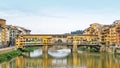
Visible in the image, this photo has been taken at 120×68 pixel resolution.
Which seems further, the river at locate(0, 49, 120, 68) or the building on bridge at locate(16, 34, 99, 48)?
the building on bridge at locate(16, 34, 99, 48)

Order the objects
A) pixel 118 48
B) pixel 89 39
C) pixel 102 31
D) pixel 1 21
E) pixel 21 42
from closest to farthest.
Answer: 1. pixel 118 48
2. pixel 21 42
3. pixel 89 39
4. pixel 1 21
5. pixel 102 31

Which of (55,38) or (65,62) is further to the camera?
(55,38)

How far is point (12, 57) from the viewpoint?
2163 inches

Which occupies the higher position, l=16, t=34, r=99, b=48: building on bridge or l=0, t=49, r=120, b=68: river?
l=16, t=34, r=99, b=48: building on bridge

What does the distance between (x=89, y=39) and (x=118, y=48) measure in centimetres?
1583

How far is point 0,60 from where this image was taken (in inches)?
1838

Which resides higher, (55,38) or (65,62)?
(55,38)

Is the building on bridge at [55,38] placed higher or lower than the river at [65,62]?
higher

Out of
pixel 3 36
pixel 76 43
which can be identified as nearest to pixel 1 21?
pixel 3 36

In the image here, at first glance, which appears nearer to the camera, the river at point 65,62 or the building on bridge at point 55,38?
the river at point 65,62

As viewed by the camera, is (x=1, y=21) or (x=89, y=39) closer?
(x=89, y=39)

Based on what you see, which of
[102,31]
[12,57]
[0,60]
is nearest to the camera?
[0,60]

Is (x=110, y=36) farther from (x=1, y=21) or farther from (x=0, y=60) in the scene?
(x=0, y=60)

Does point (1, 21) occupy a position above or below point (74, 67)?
above
